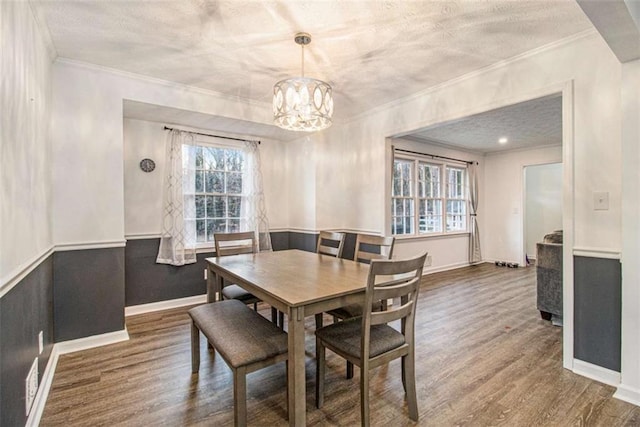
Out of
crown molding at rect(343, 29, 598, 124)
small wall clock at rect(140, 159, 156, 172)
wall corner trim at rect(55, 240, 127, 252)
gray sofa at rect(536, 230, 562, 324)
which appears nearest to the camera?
crown molding at rect(343, 29, 598, 124)

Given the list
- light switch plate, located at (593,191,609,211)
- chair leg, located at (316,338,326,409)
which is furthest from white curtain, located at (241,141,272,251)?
light switch plate, located at (593,191,609,211)

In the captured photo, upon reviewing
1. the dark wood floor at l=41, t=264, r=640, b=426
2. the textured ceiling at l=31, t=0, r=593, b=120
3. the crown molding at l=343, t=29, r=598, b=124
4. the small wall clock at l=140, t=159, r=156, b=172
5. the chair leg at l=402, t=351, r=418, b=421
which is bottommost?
the dark wood floor at l=41, t=264, r=640, b=426

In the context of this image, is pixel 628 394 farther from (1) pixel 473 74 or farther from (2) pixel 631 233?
(1) pixel 473 74

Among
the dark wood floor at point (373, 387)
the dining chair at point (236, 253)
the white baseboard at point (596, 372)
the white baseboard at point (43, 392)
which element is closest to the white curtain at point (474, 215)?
the dark wood floor at point (373, 387)

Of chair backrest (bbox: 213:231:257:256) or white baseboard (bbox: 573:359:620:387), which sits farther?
chair backrest (bbox: 213:231:257:256)

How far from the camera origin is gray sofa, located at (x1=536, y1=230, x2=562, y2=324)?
3.18 meters

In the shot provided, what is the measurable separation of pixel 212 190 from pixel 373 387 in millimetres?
3048

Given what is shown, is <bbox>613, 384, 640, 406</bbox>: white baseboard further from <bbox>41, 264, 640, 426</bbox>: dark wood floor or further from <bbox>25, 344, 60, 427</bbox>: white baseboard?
<bbox>25, 344, 60, 427</bbox>: white baseboard

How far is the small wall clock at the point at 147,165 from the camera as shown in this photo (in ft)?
11.6

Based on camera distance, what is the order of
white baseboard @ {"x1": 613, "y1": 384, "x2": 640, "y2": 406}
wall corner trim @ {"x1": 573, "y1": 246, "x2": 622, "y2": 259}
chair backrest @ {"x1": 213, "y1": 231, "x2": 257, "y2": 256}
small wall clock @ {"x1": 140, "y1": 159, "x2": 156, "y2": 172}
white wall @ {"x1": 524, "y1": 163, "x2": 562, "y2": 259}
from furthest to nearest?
white wall @ {"x1": 524, "y1": 163, "x2": 562, "y2": 259} → small wall clock @ {"x1": 140, "y1": 159, "x2": 156, "y2": 172} → chair backrest @ {"x1": 213, "y1": 231, "x2": 257, "y2": 256} → wall corner trim @ {"x1": 573, "y1": 246, "x2": 622, "y2": 259} → white baseboard @ {"x1": 613, "y1": 384, "x2": 640, "y2": 406}

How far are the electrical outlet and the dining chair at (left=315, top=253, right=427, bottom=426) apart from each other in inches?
60.3

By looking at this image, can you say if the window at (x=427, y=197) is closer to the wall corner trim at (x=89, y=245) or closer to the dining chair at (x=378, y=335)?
the dining chair at (x=378, y=335)

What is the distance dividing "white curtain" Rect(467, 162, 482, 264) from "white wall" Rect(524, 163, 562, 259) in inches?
51.2

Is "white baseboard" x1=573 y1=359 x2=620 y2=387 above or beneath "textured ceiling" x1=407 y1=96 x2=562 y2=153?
beneath
